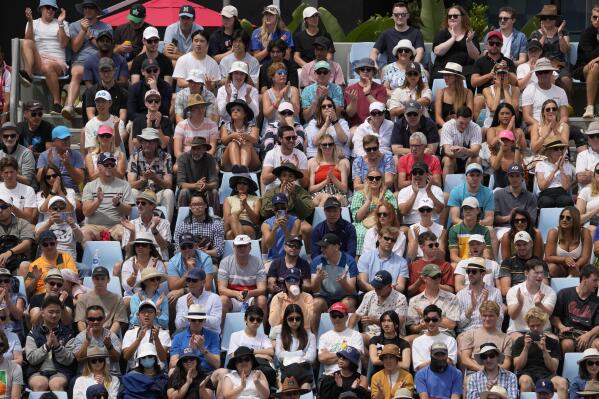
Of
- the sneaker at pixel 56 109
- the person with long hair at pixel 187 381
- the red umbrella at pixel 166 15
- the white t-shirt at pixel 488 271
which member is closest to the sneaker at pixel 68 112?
the sneaker at pixel 56 109

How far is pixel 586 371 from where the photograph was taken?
20141 mm

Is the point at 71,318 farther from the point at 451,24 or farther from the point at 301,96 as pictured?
the point at 451,24

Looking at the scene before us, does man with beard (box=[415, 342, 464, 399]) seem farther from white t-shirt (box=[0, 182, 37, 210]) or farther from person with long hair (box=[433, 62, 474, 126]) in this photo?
white t-shirt (box=[0, 182, 37, 210])

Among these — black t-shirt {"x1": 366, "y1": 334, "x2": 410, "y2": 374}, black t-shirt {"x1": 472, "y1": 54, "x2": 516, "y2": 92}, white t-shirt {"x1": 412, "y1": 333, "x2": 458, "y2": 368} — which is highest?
black t-shirt {"x1": 472, "y1": 54, "x2": 516, "y2": 92}

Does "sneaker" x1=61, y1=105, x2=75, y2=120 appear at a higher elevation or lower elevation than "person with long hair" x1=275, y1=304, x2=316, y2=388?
higher

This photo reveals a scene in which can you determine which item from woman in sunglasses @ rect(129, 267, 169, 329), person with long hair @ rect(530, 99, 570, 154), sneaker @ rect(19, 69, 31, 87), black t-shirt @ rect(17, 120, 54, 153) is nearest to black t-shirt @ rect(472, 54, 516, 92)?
person with long hair @ rect(530, 99, 570, 154)

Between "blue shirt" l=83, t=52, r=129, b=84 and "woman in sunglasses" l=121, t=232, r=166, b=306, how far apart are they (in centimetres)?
388

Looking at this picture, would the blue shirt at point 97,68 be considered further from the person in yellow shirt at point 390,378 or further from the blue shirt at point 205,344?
the person in yellow shirt at point 390,378

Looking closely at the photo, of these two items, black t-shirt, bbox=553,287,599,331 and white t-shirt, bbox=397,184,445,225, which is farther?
white t-shirt, bbox=397,184,445,225

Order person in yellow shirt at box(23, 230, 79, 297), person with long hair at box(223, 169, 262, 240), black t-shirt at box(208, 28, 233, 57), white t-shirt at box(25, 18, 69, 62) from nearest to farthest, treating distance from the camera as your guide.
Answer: person in yellow shirt at box(23, 230, 79, 297) → person with long hair at box(223, 169, 262, 240) → white t-shirt at box(25, 18, 69, 62) → black t-shirt at box(208, 28, 233, 57)

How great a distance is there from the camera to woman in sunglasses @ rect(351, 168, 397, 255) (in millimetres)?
22281

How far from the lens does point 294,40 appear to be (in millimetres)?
25641

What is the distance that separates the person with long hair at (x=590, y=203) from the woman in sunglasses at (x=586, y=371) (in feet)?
8.14

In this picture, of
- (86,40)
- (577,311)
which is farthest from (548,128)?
(86,40)
